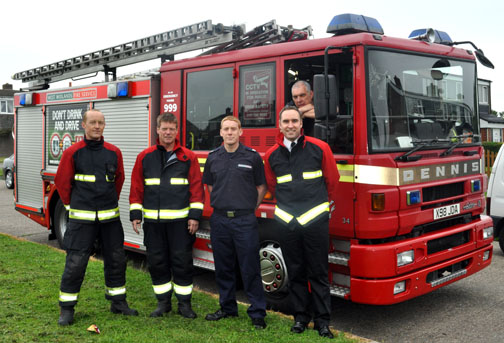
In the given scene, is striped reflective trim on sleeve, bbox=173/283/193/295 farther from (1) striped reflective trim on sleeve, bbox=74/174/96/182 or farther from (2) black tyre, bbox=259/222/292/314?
(1) striped reflective trim on sleeve, bbox=74/174/96/182

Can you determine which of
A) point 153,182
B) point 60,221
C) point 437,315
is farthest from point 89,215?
point 60,221

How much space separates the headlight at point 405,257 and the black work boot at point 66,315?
288cm

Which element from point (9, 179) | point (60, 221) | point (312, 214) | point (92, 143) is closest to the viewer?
point (312, 214)

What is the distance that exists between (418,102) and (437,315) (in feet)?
7.07

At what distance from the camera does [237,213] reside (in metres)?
4.56

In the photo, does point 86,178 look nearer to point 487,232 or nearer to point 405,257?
point 405,257

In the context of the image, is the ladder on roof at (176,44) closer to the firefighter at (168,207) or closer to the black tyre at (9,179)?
the firefighter at (168,207)

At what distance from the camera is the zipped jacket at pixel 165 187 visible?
474 centimetres

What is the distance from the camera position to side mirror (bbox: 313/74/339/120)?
453cm

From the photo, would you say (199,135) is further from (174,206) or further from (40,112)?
(40,112)

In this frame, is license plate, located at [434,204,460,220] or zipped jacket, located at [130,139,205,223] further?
license plate, located at [434,204,460,220]

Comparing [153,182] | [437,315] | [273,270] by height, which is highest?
[153,182]

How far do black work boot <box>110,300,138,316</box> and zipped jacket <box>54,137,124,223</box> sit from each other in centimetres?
80

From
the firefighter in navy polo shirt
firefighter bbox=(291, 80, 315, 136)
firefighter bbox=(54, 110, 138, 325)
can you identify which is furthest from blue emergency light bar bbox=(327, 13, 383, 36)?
firefighter bbox=(54, 110, 138, 325)
